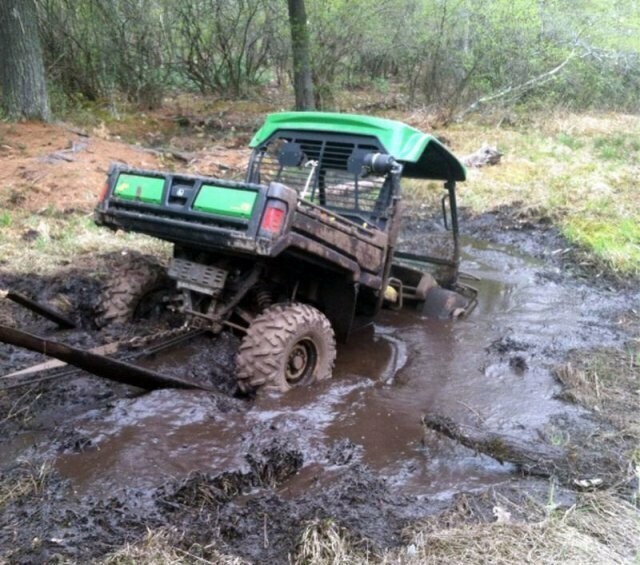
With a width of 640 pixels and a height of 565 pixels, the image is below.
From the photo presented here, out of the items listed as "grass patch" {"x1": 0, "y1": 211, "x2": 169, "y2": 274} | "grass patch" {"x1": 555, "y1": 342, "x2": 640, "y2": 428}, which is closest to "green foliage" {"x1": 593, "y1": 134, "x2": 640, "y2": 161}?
"grass patch" {"x1": 555, "y1": 342, "x2": 640, "y2": 428}

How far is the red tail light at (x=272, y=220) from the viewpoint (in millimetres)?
4043

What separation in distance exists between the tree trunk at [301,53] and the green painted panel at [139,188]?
10.9 meters

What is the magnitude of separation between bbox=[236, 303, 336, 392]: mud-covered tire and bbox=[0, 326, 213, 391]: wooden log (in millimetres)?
303

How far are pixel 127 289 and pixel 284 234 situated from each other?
1755 mm

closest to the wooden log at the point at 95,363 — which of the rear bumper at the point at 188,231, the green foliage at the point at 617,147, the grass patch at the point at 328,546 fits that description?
the rear bumper at the point at 188,231

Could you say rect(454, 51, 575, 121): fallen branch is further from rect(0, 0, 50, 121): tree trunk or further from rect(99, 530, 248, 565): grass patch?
rect(99, 530, 248, 565): grass patch

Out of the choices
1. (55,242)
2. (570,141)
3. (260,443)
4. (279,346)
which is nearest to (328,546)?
(260,443)

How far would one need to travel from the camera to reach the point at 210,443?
382 centimetres

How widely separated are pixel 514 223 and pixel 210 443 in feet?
28.2

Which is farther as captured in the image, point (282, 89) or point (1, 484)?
point (282, 89)

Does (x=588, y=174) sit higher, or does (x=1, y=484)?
(x=588, y=174)

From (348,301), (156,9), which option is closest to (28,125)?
(156,9)

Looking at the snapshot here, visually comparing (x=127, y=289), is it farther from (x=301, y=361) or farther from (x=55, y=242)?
(x=55, y=242)

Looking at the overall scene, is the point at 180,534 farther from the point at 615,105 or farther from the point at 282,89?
the point at 615,105
